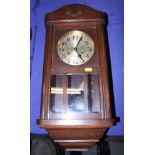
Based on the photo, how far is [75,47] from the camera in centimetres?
107

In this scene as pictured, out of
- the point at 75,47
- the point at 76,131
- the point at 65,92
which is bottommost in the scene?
the point at 76,131

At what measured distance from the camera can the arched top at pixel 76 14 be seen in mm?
1080

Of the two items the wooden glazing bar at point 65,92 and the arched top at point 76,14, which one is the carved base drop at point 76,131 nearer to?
the wooden glazing bar at point 65,92

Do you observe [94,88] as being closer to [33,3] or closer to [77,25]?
[77,25]

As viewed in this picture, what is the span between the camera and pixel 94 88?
103cm

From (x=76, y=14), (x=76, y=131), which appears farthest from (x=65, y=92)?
(x=76, y=14)

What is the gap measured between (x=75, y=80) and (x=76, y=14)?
1.10 ft

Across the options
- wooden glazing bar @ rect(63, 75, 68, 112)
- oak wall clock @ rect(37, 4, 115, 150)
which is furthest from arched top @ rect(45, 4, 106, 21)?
wooden glazing bar @ rect(63, 75, 68, 112)

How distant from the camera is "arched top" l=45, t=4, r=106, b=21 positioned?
3.54 feet

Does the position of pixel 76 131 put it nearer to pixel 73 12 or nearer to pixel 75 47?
pixel 75 47
